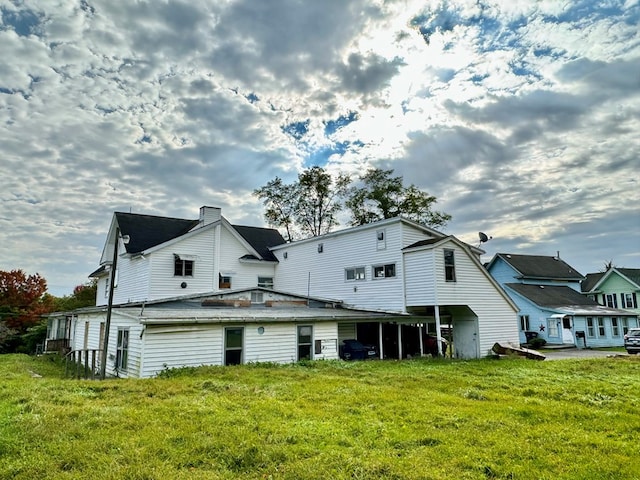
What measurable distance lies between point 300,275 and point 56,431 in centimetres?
1978

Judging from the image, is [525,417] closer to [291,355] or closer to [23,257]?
[291,355]

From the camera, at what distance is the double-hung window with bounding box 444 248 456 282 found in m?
19.1

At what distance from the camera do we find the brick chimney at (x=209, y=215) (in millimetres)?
24719

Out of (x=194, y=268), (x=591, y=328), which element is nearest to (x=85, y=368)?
(x=194, y=268)

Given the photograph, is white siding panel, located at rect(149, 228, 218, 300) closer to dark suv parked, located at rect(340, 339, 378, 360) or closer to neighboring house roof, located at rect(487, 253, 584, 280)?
dark suv parked, located at rect(340, 339, 378, 360)

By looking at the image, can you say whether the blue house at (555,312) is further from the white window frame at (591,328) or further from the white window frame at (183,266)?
the white window frame at (183,266)

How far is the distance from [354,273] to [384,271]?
2.14 m

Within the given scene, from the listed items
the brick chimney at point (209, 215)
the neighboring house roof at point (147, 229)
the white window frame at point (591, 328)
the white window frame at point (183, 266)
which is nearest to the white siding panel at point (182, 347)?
the white window frame at point (183, 266)

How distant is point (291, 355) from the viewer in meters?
16.5

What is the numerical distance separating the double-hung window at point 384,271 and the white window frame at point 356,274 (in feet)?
2.42

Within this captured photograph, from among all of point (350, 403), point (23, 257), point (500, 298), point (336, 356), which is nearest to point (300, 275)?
point (336, 356)

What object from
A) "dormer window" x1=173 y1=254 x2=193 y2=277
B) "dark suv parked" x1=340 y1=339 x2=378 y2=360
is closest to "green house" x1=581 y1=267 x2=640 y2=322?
"dark suv parked" x1=340 y1=339 x2=378 y2=360

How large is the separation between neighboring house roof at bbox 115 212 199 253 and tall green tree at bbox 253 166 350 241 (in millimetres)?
14344

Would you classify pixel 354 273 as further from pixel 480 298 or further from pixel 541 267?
pixel 541 267
